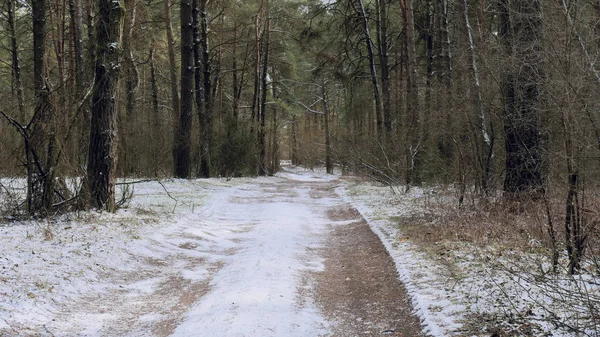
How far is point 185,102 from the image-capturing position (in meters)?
17.6

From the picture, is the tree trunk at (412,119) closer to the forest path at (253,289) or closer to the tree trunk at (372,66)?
the forest path at (253,289)

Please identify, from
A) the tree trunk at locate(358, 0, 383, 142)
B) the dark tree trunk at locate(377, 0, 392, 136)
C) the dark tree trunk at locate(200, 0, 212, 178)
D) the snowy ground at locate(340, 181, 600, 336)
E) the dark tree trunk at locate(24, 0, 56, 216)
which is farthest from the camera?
the tree trunk at locate(358, 0, 383, 142)

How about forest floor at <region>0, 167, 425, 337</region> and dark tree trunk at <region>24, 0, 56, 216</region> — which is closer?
forest floor at <region>0, 167, 425, 337</region>

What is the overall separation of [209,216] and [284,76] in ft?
77.4

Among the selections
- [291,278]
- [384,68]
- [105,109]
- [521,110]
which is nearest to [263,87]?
[384,68]

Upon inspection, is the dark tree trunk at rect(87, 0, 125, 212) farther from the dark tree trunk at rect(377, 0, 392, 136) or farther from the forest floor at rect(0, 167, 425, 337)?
the dark tree trunk at rect(377, 0, 392, 136)

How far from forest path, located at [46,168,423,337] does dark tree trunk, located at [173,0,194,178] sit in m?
9.06

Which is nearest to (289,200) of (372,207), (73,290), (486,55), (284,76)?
(372,207)

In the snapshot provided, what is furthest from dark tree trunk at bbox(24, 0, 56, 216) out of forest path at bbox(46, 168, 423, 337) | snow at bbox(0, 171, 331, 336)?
forest path at bbox(46, 168, 423, 337)

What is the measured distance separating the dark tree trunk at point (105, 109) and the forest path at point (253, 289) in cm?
150

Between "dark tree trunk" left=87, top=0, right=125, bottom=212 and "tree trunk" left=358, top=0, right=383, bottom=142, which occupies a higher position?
"tree trunk" left=358, top=0, right=383, bottom=142

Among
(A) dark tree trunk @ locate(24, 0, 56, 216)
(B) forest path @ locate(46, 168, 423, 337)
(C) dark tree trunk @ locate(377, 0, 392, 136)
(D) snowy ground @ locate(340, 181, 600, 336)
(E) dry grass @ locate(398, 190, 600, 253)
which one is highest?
(C) dark tree trunk @ locate(377, 0, 392, 136)

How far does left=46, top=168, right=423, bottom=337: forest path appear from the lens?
418cm

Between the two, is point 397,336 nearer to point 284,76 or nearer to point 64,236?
point 64,236
